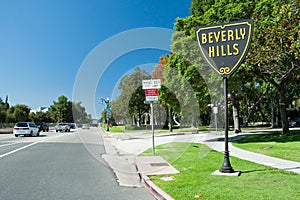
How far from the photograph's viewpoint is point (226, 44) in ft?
28.4

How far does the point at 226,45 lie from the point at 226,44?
30 millimetres

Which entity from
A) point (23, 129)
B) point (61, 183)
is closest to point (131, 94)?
point (23, 129)

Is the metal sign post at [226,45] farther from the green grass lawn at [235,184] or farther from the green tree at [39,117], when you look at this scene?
the green tree at [39,117]

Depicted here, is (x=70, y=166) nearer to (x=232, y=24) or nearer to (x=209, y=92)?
(x=232, y=24)

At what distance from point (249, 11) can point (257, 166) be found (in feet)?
35.1

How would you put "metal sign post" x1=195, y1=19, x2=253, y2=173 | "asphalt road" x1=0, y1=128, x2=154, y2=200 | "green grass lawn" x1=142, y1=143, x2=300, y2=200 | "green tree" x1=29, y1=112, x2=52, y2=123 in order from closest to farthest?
"green grass lawn" x1=142, y1=143, x2=300, y2=200 < "asphalt road" x1=0, y1=128, x2=154, y2=200 < "metal sign post" x1=195, y1=19, x2=253, y2=173 < "green tree" x1=29, y1=112, x2=52, y2=123

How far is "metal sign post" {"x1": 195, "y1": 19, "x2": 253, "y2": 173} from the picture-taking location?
8.41 meters

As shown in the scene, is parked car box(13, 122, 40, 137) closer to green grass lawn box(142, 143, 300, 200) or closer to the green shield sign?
green grass lawn box(142, 143, 300, 200)

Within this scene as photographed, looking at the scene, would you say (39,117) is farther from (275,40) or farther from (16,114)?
(275,40)

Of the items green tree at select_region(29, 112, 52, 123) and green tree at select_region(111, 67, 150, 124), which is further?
green tree at select_region(29, 112, 52, 123)

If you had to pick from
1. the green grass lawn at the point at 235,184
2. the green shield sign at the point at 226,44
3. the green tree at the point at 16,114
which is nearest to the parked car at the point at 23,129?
the green grass lawn at the point at 235,184

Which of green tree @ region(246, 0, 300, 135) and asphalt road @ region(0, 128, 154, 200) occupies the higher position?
green tree @ region(246, 0, 300, 135)

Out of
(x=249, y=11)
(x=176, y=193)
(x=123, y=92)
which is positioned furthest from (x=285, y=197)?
(x=123, y=92)

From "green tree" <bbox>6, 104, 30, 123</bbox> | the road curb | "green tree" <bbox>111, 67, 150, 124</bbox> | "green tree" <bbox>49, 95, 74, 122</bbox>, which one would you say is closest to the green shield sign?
the road curb
